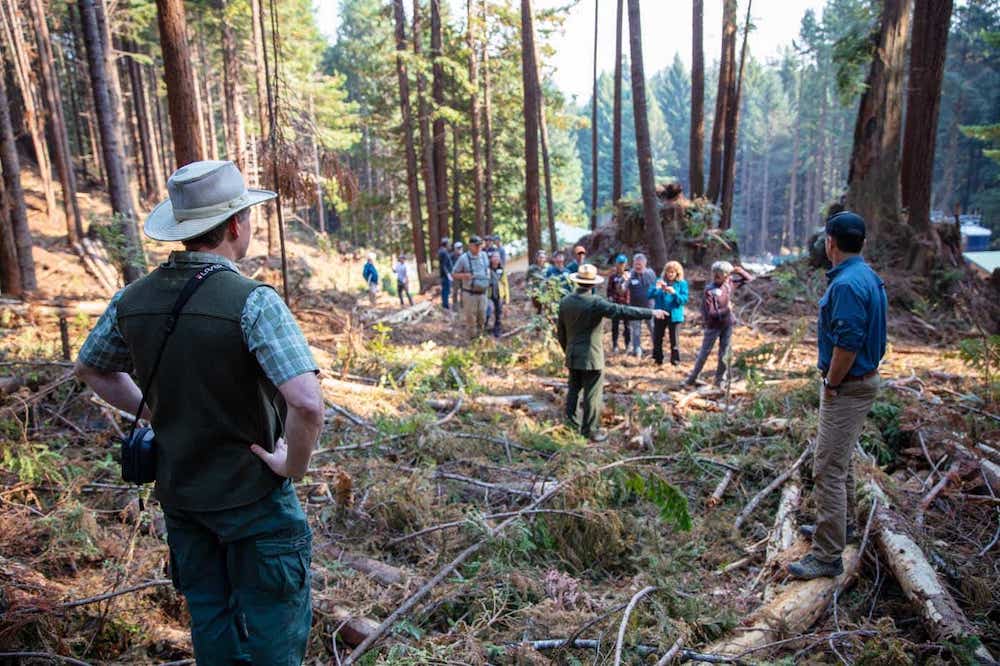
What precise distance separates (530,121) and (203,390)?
558 inches

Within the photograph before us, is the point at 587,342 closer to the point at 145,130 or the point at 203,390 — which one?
the point at 203,390

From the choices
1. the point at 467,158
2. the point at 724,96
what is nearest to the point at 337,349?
the point at 724,96

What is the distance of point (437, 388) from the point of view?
896 cm

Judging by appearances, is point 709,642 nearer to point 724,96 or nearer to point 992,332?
point 992,332

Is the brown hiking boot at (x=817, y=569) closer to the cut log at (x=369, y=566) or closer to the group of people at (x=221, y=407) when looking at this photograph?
the cut log at (x=369, y=566)

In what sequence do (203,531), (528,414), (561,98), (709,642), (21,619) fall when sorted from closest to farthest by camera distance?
(203,531) → (21,619) → (709,642) → (528,414) → (561,98)

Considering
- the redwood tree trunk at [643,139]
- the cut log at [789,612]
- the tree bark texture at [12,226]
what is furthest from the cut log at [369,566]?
the tree bark texture at [12,226]

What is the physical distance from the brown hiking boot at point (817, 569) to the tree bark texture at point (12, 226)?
44.9 feet

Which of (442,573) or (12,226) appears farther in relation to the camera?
(12,226)

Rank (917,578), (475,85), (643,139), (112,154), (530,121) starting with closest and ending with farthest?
(917,578) → (112,154) → (643,139) → (530,121) → (475,85)

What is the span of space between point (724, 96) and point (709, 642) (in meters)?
19.8

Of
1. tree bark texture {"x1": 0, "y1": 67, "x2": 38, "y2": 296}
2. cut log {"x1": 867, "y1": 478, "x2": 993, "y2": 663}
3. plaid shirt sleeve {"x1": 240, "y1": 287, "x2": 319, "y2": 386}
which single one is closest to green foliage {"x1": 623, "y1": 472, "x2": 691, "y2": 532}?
cut log {"x1": 867, "y1": 478, "x2": 993, "y2": 663}

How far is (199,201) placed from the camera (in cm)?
219

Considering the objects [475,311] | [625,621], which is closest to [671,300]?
[475,311]
